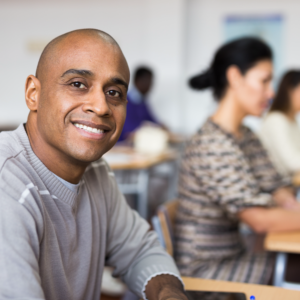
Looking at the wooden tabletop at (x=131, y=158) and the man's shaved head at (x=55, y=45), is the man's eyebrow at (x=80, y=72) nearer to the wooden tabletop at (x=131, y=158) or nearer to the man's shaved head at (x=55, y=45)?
the man's shaved head at (x=55, y=45)

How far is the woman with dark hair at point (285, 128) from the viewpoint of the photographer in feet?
9.25

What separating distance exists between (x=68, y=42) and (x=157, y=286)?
586 millimetres

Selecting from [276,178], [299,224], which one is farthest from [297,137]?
[299,224]

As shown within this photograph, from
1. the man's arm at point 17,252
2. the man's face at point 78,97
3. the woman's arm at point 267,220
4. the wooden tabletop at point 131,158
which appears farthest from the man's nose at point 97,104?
the wooden tabletop at point 131,158

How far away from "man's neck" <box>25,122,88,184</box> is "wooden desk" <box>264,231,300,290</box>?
29.7 inches

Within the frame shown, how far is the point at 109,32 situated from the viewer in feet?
19.1

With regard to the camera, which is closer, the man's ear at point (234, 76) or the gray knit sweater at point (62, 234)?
the gray knit sweater at point (62, 234)

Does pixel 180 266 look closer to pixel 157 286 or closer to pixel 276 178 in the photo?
Answer: pixel 157 286

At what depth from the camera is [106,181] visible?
41.6 inches

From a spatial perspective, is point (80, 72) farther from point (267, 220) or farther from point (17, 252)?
point (267, 220)

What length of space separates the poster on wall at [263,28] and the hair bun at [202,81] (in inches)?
156

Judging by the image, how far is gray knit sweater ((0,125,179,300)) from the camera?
65 centimetres

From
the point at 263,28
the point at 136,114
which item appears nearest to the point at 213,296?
the point at 136,114

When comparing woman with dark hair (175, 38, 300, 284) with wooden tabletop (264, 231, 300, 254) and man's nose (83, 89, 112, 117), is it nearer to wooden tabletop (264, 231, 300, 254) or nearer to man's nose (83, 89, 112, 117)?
wooden tabletop (264, 231, 300, 254)
